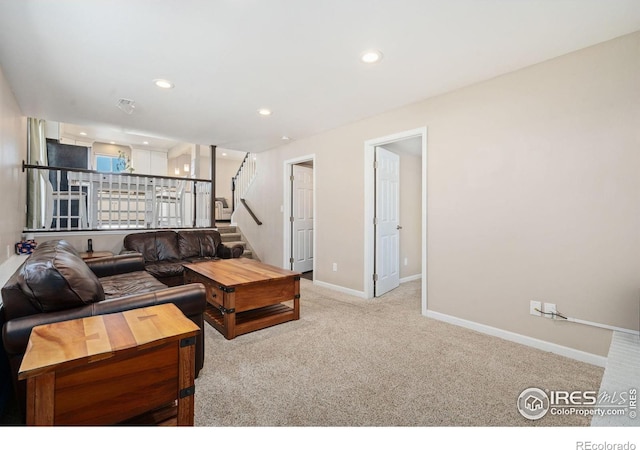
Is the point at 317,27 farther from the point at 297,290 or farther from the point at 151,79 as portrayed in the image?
the point at 297,290

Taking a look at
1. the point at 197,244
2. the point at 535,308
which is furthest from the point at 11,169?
the point at 535,308

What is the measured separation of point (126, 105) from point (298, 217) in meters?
2.94

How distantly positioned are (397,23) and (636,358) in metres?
2.42

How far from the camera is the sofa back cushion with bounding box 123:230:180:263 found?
407cm

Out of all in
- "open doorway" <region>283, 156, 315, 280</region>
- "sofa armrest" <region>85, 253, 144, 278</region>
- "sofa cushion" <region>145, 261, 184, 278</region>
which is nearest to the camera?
"sofa armrest" <region>85, 253, 144, 278</region>

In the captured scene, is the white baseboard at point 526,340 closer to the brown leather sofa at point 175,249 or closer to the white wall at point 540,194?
the white wall at point 540,194

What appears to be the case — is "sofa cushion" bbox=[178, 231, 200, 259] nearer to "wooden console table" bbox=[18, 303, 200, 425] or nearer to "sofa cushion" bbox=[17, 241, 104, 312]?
"sofa cushion" bbox=[17, 241, 104, 312]

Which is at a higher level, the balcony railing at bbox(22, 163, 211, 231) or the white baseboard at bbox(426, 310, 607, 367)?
the balcony railing at bbox(22, 163, 211, 231)

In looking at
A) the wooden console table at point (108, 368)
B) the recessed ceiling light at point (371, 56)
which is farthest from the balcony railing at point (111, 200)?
the recessed ceiling light at point (371, 56)

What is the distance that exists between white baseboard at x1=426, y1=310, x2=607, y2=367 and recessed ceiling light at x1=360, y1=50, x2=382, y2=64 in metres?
2.50

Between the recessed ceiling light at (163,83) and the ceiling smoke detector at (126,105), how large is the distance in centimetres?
62

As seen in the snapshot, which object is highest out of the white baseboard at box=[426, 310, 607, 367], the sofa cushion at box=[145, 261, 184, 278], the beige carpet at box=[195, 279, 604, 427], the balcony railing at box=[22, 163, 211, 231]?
the balcony railing at box=[22, 163, 211, 231]
